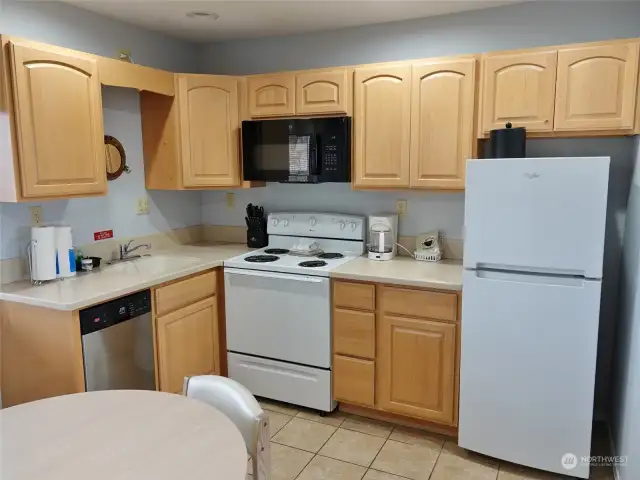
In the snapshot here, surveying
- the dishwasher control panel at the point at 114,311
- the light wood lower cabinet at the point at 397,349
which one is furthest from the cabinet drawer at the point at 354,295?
the dishwasher control panel at the point at 114,311

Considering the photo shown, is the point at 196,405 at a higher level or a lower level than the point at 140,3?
lower

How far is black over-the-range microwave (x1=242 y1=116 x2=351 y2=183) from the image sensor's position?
2939 millimetres

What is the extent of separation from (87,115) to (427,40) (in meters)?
2.03

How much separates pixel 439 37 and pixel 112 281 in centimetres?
237

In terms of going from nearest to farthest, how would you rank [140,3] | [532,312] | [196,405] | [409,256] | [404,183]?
[196,405] → [532,312] → [140,3] → [404,183] → [409,256]

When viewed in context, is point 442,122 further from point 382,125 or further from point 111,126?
point 111,126

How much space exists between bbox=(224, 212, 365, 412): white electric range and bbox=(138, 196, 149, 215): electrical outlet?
0.76m

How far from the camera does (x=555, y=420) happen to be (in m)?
2.28

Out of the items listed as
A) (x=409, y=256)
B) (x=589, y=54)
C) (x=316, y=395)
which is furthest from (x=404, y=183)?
(x=316, y=395)

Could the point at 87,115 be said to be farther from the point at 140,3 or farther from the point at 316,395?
the point at 316,395

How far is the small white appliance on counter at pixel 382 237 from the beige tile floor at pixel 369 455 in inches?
40.1

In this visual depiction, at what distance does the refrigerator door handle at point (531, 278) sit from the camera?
218 centimetres

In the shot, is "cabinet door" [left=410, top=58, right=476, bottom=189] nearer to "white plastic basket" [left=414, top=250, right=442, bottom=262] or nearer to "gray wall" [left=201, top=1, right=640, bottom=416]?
"gray wall" [left=201, top=1, right=640, bottom=416]

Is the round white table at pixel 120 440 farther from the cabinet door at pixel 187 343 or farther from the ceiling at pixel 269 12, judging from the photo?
the ceiling at pixel 269 12
